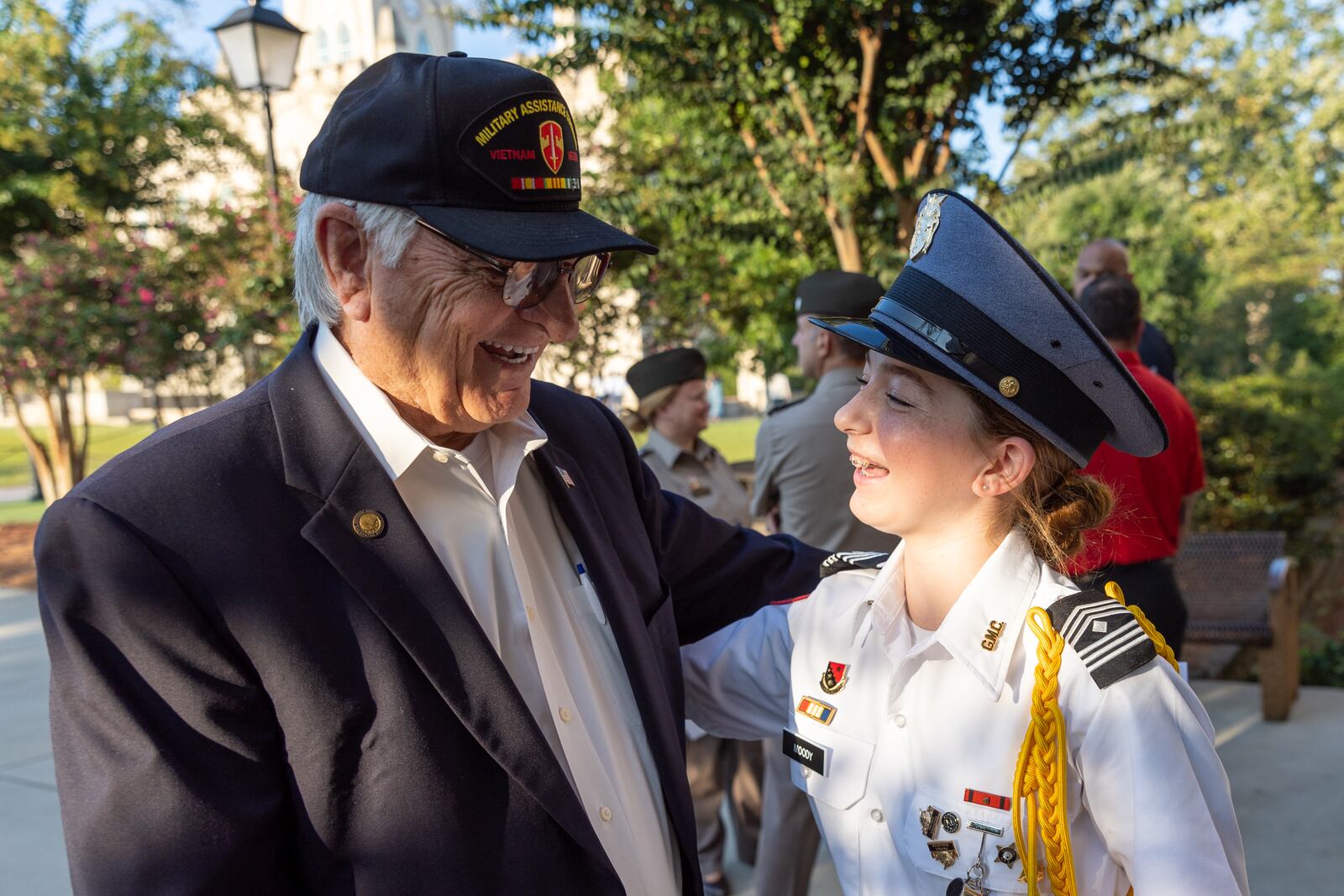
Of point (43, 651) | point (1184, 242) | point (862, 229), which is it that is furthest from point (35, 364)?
point (1184, 242)

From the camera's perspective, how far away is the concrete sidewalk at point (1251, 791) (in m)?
3.83

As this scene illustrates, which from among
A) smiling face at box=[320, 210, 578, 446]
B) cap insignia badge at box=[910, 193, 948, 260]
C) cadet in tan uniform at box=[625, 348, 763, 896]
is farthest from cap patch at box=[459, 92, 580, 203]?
cadet in tan uniform at box=[625, 348, 763, 896]

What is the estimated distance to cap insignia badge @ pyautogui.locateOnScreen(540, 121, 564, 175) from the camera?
5.03 ft

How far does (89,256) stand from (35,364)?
3.97 feet

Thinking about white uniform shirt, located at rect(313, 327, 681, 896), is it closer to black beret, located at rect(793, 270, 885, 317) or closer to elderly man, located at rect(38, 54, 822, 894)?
elderly man, located at rect(38, 54, 822, 894)

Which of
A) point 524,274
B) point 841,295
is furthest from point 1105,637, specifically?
point 841,295

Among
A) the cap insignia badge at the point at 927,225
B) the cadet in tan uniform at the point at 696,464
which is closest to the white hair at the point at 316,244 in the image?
the cap insignia badge at the point at 927,225

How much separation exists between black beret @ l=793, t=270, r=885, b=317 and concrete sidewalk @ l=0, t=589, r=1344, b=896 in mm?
2123

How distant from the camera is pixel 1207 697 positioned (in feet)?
18.1

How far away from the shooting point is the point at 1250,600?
18.0 ft

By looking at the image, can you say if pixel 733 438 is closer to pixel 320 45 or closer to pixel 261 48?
pixel 261 48

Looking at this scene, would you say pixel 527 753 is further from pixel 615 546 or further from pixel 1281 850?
pixel 1281 850

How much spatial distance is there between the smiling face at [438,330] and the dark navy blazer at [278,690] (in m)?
0.12

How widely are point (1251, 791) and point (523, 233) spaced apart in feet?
14.0
